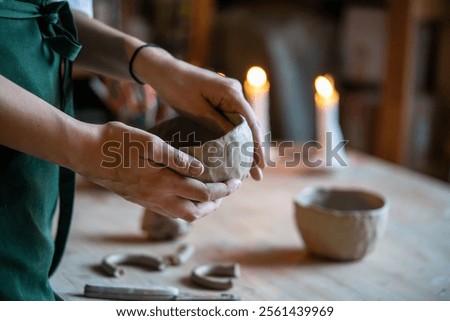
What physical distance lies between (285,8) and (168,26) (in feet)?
1.70

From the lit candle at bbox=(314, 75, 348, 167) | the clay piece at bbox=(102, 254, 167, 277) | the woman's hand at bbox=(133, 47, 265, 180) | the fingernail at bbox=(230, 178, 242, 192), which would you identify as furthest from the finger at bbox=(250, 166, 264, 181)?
the lit candle at bbox=(314, 75, 348, 167)

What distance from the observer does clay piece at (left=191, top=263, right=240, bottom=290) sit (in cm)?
94

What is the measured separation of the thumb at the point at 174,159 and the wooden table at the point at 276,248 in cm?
28

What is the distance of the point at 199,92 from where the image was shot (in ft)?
3.04

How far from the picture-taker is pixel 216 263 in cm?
105

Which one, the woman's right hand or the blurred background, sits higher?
the blurred background

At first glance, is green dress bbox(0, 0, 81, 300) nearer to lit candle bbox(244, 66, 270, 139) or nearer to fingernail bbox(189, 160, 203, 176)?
fingernail bbox(189, 160, 203, 176)

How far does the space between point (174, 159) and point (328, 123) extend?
102 centimetres

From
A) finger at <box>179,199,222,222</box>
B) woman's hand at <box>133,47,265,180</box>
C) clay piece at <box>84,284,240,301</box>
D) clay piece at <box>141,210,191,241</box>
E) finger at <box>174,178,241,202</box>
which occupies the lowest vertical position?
clay piece at <box>84,284,240,301</box>

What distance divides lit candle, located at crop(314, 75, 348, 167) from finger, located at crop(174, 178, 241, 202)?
87 centimetres

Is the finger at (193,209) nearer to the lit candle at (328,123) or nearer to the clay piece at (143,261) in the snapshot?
the clay piece at (143,261)

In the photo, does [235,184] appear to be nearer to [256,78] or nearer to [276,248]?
[276,248]
